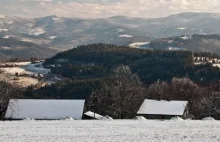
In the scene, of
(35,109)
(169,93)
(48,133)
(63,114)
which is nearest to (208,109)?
(169,93)

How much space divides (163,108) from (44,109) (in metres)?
26.1

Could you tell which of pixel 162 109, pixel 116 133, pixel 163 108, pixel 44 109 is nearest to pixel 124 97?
pixel 162 109

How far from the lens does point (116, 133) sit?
4134cm

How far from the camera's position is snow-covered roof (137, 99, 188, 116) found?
88181 millimetres

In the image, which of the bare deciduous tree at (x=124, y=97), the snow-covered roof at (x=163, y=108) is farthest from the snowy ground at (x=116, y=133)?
the bare deciduous tree at (x=124, y=97)

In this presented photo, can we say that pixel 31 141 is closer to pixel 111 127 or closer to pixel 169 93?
pixel 111 127

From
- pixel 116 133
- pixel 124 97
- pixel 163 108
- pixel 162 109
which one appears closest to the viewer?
pixel 116 133

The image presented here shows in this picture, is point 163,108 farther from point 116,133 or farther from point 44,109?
point 116,133

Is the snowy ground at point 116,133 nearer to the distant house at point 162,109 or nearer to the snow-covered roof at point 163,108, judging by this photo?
the distant house at point 162,109

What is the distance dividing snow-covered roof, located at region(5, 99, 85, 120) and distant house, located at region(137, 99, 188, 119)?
13.8 m

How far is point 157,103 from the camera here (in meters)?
91.8

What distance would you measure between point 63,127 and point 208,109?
54.4 meters

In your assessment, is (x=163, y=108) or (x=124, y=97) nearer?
(x=163, y=108)

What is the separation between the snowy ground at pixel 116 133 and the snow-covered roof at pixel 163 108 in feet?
Result: 127
